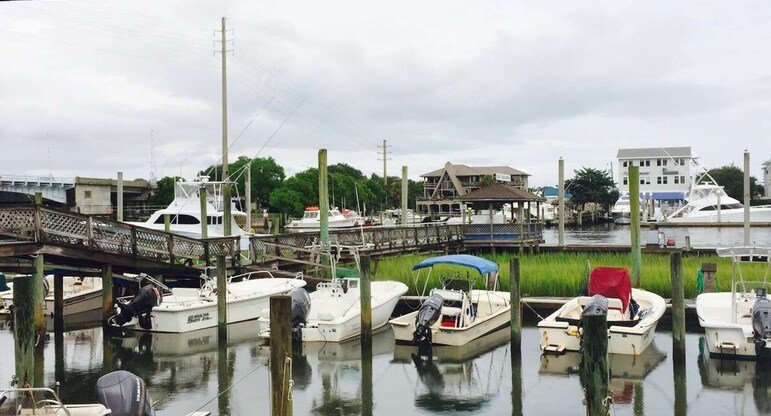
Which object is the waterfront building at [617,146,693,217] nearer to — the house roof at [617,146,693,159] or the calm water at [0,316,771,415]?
the house roof at [617,146,693,159]

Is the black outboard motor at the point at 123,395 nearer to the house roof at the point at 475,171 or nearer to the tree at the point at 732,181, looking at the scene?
the house roof at the point at 475,171

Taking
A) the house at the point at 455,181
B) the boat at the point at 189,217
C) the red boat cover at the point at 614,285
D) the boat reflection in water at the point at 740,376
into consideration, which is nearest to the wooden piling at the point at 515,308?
the red boat cover at the point at 614,285

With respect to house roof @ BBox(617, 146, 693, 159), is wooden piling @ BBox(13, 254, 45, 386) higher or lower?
lower

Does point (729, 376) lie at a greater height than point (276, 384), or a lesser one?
lesser

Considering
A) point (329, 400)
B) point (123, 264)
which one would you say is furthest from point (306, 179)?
point (329, 400)

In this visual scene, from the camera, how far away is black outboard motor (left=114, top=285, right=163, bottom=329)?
20453mm

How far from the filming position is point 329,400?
14.0m

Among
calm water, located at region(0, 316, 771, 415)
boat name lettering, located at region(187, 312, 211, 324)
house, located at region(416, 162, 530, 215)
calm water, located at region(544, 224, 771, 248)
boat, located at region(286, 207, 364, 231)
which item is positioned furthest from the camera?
house, located at region(416, 162, 530, 215)

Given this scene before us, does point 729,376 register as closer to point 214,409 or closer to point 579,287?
point 579,287

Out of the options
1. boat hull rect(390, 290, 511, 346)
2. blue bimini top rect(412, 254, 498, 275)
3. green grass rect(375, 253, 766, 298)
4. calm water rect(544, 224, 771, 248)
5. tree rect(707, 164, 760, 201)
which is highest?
tree rect(707, 164, 760, 201)

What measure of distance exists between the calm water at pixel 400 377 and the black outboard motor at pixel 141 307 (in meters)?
0.74

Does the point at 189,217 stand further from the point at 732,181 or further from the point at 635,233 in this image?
the point at 732,181

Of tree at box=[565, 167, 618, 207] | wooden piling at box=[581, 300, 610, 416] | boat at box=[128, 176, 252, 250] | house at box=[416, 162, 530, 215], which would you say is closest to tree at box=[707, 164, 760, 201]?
tree at box=[565, 167, 618, 207]

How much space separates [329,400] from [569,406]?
14.6 feet
